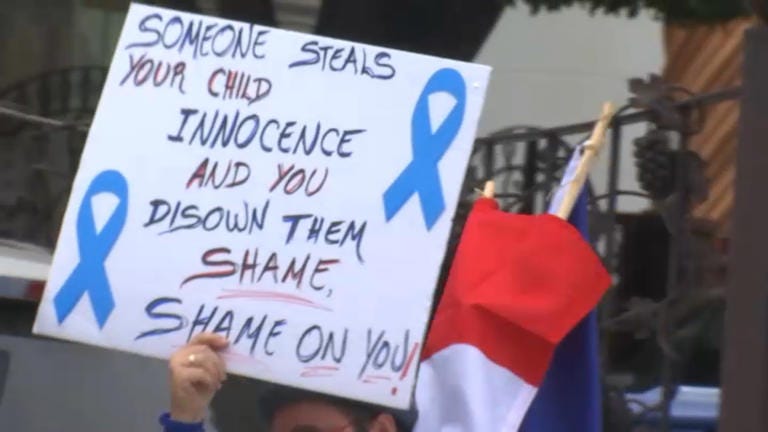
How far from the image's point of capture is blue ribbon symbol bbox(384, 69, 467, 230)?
2.89 metres

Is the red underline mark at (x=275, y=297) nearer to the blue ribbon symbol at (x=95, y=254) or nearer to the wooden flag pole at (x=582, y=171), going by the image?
the blue ribbon symbol at (x=95, y=254)

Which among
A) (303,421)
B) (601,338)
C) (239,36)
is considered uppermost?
(239,36)

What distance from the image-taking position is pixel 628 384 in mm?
4484

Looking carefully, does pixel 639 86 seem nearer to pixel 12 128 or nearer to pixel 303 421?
pixel 303 421

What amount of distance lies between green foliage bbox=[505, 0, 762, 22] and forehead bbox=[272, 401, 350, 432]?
2.78 metres

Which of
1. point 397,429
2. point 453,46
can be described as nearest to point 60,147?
point 453,46

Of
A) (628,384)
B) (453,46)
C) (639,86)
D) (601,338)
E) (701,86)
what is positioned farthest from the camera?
(701,86)

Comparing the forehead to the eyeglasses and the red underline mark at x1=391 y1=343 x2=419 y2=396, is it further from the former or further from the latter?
the red underline mark at x1=391 y1=343 x2=419 y2=396

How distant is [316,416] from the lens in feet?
10.4

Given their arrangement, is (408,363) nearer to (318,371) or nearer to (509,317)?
(318,371)

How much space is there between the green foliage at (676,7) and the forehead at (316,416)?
9.13 ft

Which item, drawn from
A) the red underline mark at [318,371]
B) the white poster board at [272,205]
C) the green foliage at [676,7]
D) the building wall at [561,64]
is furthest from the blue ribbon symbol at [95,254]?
the building wall at [561,64]

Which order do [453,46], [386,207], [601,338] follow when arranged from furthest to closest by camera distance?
[453,46] → [601,338] → [386,207]

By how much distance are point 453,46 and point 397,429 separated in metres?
3.57
